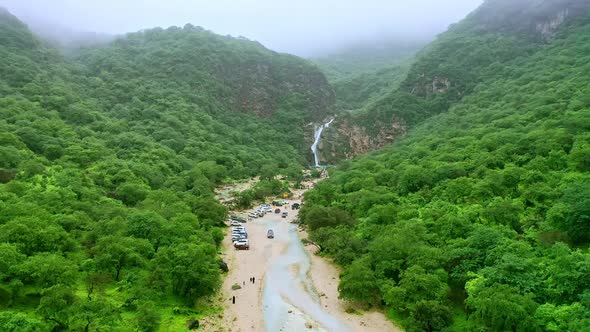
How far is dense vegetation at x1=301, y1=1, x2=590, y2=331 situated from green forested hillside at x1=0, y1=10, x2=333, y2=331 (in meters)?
18.1

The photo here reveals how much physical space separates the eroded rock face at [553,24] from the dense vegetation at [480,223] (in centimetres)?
6171

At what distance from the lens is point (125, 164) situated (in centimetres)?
8081

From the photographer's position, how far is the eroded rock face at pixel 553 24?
158 meters

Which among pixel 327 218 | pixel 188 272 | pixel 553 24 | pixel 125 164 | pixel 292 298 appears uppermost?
pixel 553 24

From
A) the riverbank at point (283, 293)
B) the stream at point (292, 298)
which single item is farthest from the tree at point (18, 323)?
the stream at point (292, 298)

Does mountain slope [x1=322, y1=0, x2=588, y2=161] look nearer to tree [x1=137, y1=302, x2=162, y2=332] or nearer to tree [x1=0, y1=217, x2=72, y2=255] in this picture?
tree [x1=0, y1=217, x2=72, y2=255]

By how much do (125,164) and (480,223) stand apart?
61.1 metres

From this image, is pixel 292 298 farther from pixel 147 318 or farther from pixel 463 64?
pixel 463 64

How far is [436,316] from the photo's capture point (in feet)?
118

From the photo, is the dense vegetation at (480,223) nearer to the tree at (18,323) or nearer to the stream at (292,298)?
the stream at (292,298)

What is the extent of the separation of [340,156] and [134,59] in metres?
88.6

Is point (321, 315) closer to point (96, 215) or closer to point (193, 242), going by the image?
point (193, 242)

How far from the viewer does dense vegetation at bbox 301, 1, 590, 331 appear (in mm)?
33812

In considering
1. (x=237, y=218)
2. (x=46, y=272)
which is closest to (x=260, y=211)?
(x=237, y=218)
